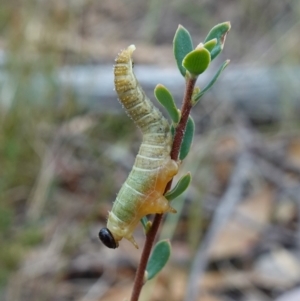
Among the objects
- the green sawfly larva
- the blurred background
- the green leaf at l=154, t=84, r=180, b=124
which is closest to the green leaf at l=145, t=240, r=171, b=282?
the green sawfly larva

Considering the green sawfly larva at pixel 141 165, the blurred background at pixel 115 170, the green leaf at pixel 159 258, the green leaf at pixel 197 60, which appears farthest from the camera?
the blurred background at pixel 115 170

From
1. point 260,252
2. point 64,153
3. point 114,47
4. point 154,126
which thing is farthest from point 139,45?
point 154,126

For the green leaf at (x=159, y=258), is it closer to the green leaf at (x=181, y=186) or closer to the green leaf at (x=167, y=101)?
the green leaf at (x=181, y=186)

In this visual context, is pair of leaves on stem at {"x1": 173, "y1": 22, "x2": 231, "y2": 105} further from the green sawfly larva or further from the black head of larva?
the black head of larva

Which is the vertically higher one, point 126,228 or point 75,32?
point 75,32

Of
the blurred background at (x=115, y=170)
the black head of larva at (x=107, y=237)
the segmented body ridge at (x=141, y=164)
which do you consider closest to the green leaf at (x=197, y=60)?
the segmented body ridge at (x=141, y=164)

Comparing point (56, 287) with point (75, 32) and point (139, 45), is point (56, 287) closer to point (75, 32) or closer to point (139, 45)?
point (75, 32)
